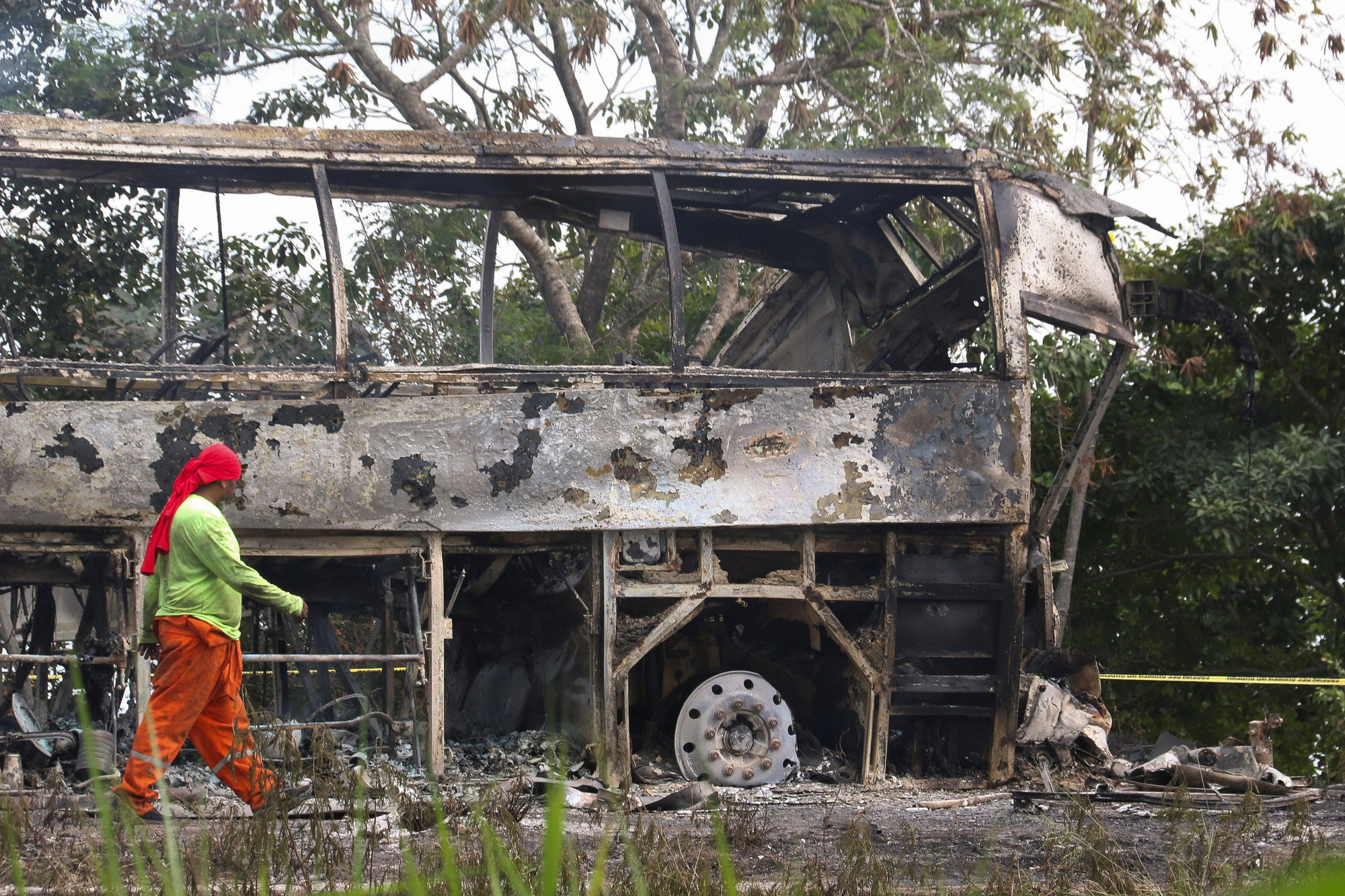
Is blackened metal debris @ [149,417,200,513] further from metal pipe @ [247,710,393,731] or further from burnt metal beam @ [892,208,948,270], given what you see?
burnt metal beam @ [892,208,948,270]

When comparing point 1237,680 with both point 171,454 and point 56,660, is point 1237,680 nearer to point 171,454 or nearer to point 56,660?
point 171,454

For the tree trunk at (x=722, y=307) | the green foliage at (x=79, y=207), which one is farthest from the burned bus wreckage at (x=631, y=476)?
the tree trunk at (x=722, y=307)

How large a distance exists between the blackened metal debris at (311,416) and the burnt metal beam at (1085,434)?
4.04 m

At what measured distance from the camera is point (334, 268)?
6.64 metres

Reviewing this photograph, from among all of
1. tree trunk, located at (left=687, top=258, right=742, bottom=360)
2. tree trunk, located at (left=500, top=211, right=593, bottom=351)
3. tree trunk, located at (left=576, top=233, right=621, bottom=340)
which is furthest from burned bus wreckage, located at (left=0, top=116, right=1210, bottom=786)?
tree trunk, located at (left=687, top=258, right=742, bottom=360)

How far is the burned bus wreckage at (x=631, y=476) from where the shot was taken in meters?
6.40

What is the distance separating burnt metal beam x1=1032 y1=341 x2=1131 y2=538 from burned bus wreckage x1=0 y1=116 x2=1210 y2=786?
23 mm

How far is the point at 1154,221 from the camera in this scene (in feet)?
24.7

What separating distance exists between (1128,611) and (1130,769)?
23.4 ft

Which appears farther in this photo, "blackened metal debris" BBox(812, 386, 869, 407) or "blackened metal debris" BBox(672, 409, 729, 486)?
"blackened metal debris" BBox(812, 386, 869, 407)

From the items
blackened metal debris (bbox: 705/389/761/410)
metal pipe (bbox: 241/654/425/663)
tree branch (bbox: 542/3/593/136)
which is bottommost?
metal pipe (bbox: 241/654/425/663)

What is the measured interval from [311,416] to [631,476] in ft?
5.32

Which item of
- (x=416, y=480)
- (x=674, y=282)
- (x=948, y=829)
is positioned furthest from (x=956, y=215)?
(x=948, y=829)

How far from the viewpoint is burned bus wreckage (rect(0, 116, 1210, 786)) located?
21.0 feet
